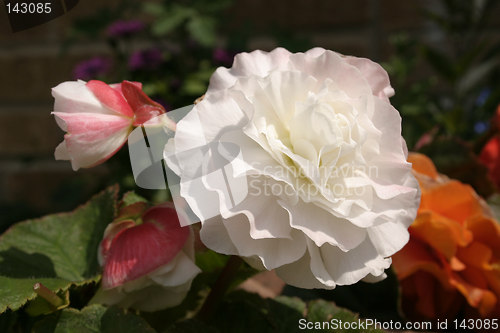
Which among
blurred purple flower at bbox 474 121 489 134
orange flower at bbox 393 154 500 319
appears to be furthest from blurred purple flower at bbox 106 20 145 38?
orange flower at bbox 393 154 500 319

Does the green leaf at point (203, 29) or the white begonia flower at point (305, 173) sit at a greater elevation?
the white begonia flower at point (305, 173)

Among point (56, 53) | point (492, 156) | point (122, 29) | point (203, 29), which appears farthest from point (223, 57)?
point (492, 156)

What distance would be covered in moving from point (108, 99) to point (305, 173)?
→ 0.36 ft

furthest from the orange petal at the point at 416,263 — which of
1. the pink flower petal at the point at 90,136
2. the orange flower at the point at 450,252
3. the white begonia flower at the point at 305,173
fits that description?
A: the pink flower petal at the point at 90,136

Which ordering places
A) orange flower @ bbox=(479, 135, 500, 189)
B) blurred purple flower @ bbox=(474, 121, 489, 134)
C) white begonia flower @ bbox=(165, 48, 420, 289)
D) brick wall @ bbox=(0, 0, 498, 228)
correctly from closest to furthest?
1. white begonia flower @ bbox=(165, 48, 420, 289)
2. orange flower @ bbox=(479, 135, 500, 189)
3. blurred purple flower @ bbox=(474, 121, 489, 134)
4. brick wall @ bbox=(0, 0, 498, 228)

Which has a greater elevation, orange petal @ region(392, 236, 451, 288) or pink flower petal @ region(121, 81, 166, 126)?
pink flower petal @ region(121, 81, 166, 126)

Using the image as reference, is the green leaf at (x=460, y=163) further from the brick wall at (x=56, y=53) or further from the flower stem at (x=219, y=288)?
the brick wall at (x=56, y=53)

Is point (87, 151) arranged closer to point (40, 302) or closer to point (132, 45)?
point (40, 302)

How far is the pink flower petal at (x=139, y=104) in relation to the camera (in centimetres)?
29

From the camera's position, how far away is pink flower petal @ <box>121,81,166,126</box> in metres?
0.29

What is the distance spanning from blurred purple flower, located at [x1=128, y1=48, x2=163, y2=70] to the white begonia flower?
70cm

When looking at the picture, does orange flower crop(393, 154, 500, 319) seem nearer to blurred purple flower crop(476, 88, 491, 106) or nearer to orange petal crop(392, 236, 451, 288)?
orange petal crop(392, 236, 451, 288)

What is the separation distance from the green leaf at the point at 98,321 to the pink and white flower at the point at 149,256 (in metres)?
0.01

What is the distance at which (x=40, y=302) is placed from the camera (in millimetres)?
306
